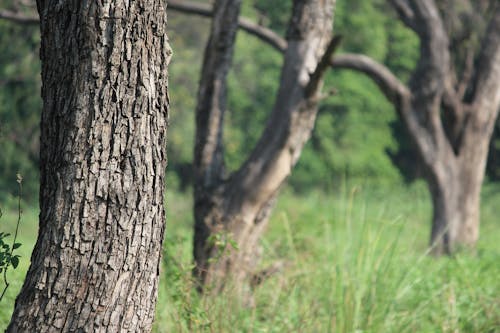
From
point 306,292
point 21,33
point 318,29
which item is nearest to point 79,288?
point 306,292

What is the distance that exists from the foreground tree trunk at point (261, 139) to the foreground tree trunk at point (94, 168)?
9.74 feet

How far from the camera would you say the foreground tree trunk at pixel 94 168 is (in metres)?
2.99

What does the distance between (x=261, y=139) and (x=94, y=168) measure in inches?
135

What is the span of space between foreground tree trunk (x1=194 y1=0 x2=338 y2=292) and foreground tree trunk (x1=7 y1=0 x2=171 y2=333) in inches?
117

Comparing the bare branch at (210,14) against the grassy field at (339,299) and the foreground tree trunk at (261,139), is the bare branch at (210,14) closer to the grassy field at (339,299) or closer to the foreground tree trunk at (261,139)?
the foreground tree trunk at (261,139)

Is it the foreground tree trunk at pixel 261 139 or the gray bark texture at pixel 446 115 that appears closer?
the foreground tree trunk at pixel 261 139

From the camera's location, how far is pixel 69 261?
2984mm

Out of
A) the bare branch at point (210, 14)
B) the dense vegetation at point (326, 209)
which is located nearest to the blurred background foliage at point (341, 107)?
the dense vegetation at point (326, 209)

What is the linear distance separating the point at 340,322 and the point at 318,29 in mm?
2871

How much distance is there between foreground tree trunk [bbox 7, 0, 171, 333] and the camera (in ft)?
9.81

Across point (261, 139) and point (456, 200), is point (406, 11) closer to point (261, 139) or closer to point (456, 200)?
point (456, 200)

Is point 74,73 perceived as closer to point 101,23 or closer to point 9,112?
point 101,23

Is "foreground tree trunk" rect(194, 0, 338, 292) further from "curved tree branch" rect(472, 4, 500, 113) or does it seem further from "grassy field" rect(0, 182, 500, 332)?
"curved tree branch" rect(472, 4, 500, 113)

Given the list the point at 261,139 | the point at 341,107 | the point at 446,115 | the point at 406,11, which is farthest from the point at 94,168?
the point at 341,107
